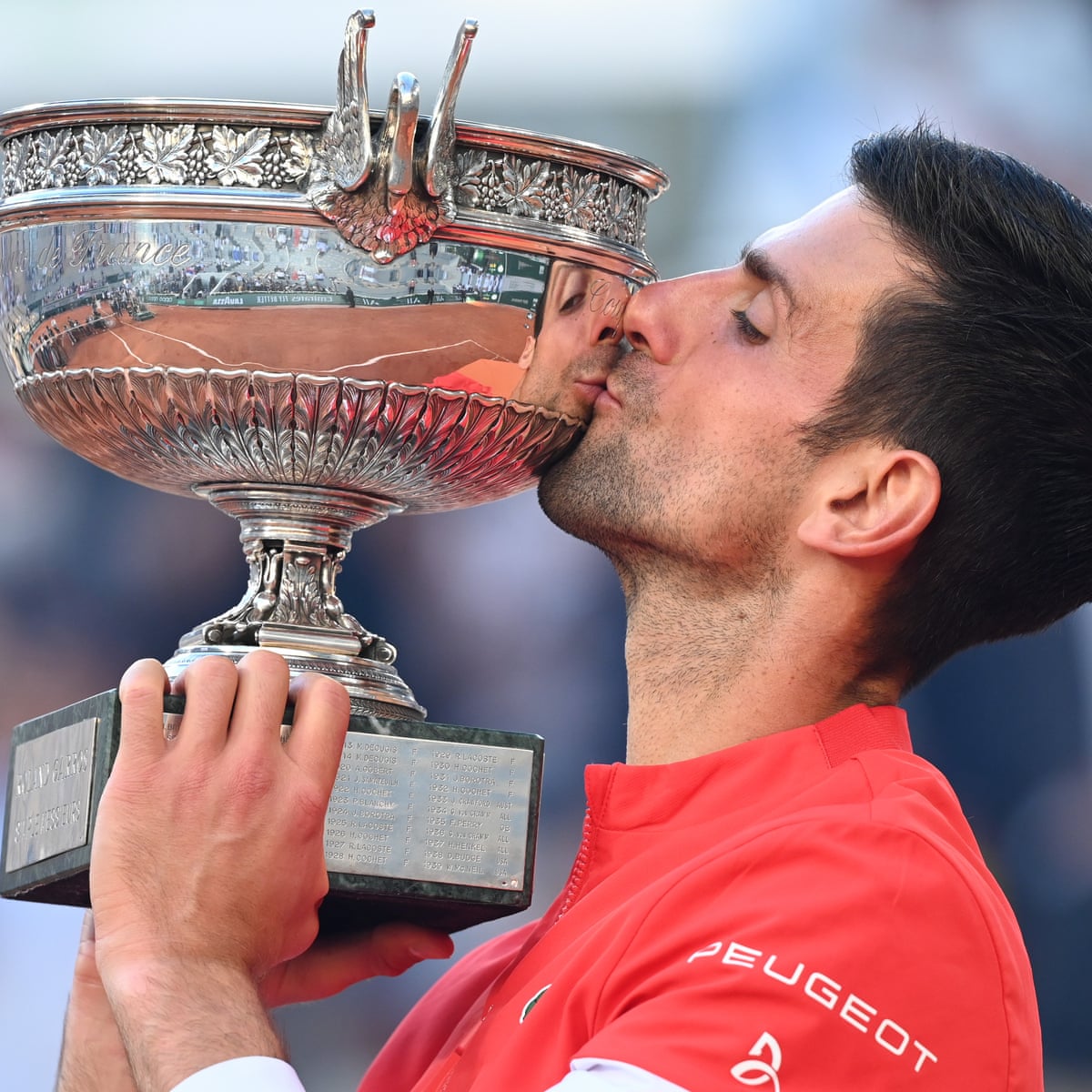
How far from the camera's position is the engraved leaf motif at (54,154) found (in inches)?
65.3

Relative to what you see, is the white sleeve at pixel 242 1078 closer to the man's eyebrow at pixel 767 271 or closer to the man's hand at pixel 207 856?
the man's hand at pixel 207 856

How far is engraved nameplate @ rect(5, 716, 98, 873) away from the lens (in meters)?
1.50

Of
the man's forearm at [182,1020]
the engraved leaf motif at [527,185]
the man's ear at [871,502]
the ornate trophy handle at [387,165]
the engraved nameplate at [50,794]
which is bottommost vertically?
the man's forearm at [182,1020]

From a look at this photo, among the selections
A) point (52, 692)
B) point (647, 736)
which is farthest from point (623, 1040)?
point (52, 692)

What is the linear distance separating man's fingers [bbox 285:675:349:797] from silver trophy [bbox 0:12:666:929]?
9 centimetres

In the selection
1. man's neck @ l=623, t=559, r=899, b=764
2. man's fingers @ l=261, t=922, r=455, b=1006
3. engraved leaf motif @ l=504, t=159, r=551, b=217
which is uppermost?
engraved leaf motif @ l=504, t=159, r=551, b=217

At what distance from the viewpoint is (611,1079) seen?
124 centimetres

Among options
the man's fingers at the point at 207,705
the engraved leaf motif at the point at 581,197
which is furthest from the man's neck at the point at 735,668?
the man's fingers at the point at 207,705

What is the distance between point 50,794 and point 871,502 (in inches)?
33.5

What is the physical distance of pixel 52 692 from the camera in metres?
4.64

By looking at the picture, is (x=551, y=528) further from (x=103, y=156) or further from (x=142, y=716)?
(x=142, y=716)

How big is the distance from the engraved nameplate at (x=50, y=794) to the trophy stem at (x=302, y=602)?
0.16 meters

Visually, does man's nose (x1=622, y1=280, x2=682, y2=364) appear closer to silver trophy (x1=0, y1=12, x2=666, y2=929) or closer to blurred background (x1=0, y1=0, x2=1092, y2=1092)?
silver trophy (x1=0, y1=12, x2=666, y2=929)

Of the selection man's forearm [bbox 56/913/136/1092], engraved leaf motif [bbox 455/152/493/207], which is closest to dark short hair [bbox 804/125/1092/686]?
engraved leaf motif [bbox 455/152/493/207]
